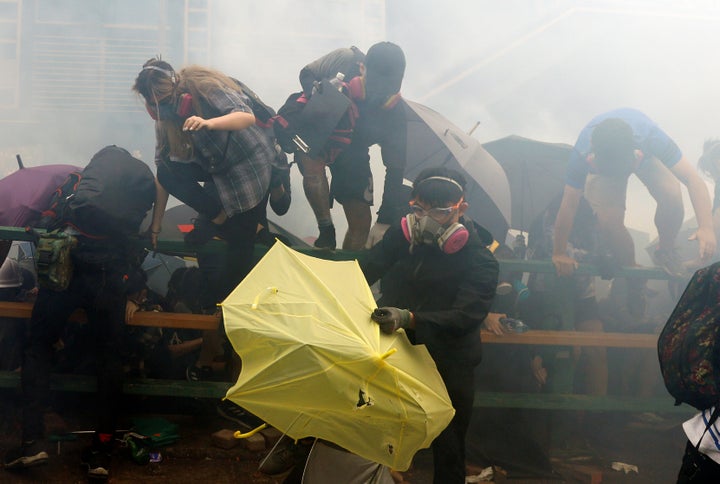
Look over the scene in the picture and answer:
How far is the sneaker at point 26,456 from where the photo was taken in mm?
3572

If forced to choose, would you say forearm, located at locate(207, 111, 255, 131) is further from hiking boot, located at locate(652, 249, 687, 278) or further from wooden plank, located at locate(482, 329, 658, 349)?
hiking boot, located at locate(652, 249, 687, 278)

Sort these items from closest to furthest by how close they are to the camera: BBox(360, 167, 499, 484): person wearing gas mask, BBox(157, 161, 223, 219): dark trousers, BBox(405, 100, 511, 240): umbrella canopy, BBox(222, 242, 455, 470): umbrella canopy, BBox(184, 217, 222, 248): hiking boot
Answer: BBox(222, 242, 455, 470): umbrella canopy
BBox(360, 167, 499, 484): person wearing gas mask
BBox(157, 161, 223, 219): dark trousers
BBox(184, 217, 222, 248): hiking boot
BBox(405, 100, 511, 240): umbrella canopy

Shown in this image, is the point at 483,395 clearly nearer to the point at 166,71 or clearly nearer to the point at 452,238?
the point at 452,238

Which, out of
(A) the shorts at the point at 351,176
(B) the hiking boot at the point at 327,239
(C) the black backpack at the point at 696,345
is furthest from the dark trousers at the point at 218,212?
(C) the black backpack at the point at 696,345

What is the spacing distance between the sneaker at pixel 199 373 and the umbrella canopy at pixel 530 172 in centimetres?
257

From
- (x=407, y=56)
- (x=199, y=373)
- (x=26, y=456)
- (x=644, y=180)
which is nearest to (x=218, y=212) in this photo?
(x=199, y=373)

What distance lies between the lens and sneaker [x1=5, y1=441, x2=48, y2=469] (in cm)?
357

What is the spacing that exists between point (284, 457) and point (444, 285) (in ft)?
3.32

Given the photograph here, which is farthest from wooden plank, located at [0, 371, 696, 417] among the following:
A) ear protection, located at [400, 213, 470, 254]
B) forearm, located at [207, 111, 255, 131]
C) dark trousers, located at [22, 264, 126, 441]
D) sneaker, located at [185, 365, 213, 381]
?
forearm, located at [207, 111, 255, 131]

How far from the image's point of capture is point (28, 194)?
4031 millimetres

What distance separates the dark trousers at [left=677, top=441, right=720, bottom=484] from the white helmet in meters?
3.85

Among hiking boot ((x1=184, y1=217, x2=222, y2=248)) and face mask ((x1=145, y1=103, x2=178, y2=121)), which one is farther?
hiking boot ((x1=184, y1=217, x2=222, y2=248))

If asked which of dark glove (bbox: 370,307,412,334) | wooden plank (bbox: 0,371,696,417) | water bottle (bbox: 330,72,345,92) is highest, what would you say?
water bottle (bbox: 330,72,345,92)

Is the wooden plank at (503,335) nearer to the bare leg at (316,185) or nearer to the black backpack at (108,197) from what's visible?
the black backpack at (108,197)
